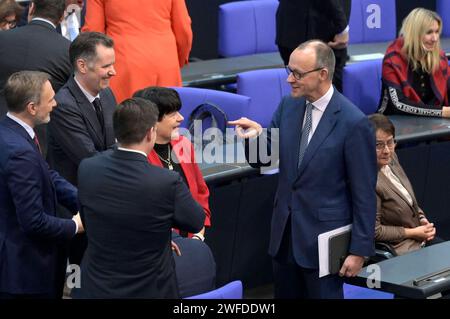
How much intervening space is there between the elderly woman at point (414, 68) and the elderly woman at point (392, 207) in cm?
138

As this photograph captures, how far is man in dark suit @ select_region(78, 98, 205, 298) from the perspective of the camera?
3.34 m

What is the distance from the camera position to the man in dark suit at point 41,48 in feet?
15.5

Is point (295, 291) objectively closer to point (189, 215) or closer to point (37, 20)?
point (189, 215)

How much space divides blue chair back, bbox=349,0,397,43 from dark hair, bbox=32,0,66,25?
12.1 ft

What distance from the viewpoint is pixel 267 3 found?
25.2 ft

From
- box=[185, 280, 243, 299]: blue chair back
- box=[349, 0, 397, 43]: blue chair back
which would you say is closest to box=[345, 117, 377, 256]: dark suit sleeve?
box=[185, 280, 243, 299]: blue chair back

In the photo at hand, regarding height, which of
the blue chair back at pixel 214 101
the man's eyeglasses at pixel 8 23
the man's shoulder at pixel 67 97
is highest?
the man's eyeglasses at pixel 8 23

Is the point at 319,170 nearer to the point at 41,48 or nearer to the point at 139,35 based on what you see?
the point at 41,48

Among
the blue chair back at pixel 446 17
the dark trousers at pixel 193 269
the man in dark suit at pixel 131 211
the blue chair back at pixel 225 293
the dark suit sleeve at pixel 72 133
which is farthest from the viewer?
the blue chair back at pixel 446 17

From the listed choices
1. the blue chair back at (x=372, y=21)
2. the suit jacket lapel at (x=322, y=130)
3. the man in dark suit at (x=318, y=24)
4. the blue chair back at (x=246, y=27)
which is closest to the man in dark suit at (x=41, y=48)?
the suit jacket lapel at (x=322, y=130)

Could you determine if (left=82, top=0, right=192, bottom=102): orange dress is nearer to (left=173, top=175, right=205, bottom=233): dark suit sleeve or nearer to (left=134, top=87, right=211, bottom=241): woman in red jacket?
(left=134, top=87, right=211, bottom=241): woman in red jacket

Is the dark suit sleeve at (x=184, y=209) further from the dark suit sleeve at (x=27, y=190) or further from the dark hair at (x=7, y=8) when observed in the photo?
the dark hair at (x=7, y=8)

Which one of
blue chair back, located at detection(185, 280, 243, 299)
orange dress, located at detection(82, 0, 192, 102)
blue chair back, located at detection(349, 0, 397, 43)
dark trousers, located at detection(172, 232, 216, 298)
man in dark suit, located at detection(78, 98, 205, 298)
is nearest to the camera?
blue chair back, located at detection(185, 280, 243, 299)

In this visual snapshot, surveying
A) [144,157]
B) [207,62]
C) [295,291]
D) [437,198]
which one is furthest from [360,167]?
[207,62]
